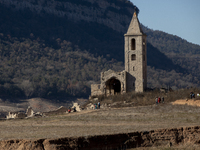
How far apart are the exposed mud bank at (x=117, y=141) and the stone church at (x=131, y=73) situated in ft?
93.3

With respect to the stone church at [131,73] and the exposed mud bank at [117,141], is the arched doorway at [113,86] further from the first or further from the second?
the exposed mud bank at [117,141]

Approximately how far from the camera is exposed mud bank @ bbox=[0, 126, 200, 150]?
1836 cm

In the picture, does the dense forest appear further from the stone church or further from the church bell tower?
the church bell tower

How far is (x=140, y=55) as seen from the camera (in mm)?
52562

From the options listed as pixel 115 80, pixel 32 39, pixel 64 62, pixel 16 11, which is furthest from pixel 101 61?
pixel 115 80

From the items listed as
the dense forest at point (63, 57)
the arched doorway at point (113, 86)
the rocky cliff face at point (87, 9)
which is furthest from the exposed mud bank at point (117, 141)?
the rocky cliff face at point (87, 9)

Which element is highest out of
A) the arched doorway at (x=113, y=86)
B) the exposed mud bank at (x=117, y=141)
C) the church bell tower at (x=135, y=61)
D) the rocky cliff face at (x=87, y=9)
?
the rocky cliff face at (x=87, y=9)

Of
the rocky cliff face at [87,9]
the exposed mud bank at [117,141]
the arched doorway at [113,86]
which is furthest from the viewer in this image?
the rocky cliff face at [87,9]

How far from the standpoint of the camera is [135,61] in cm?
5253

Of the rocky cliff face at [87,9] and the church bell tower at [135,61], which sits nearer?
the church bell tower at [135,61]

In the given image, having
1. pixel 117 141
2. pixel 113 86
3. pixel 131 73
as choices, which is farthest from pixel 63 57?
pixel 117 141

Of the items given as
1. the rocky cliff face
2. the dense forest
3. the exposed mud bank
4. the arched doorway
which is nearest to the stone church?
the arched doorway

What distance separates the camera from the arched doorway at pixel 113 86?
5359cm

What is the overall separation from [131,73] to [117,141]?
32077mm
